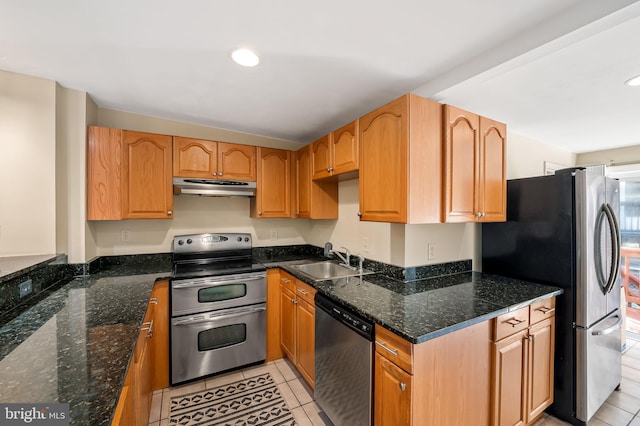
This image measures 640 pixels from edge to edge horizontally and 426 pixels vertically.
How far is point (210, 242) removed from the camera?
265cm

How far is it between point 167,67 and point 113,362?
1.61m

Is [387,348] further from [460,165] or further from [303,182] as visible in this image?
[303,182]

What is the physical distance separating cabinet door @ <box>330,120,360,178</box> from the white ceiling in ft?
0.75

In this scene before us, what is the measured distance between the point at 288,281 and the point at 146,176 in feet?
5.03

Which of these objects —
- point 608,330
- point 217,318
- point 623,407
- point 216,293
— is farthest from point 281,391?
point 623,407

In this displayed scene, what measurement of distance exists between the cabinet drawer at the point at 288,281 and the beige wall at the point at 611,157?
416 cm

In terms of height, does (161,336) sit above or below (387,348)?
below

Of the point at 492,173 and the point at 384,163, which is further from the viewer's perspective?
the point at 492,173

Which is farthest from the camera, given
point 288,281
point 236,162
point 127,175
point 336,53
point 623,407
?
point 236,162

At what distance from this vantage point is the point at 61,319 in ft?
4.12

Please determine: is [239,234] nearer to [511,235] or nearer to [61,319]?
[61,319]

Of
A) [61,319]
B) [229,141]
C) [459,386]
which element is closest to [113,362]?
[61,319]

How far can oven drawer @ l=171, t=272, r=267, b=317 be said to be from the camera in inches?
82.1

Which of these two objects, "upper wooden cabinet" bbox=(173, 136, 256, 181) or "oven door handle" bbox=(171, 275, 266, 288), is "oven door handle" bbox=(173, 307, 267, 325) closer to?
"oven door handle" bbox=(171, 275, 266, 288)
